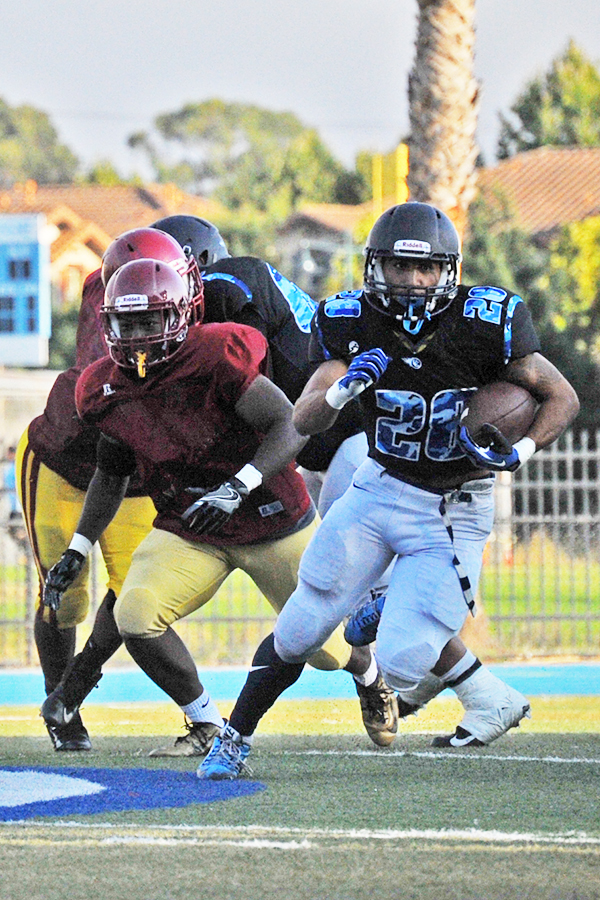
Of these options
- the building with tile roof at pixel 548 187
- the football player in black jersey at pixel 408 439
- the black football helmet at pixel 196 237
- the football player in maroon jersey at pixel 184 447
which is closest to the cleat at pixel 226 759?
the football player in black jersey at pixel 408 439

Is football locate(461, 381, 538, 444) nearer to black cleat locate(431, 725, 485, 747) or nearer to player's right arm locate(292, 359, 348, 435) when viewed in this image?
player's right arm locate(292, 359, 348, 435)

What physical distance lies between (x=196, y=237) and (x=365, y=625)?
63.7 inches

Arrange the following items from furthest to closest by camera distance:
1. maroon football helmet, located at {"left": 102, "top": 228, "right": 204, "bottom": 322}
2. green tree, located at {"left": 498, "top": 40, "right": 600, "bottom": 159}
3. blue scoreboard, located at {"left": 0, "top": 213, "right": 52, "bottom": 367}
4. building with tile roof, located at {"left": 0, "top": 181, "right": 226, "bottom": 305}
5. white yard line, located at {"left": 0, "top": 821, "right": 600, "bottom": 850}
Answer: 1. building with tile roof, located at {"left": 0, "top": 181, "right": 226, "bottom": 305}
2. green tree, located at {"left": 498, "top": 40, "right": 600, "bottom": 159}
3. blue scoreboard, located at {"left": 0, "top": 213, "right": 52, "bottom": 367}
4. maroon football helmet, located at {"left": 102, "top": 228, "right": 204, "bottom": 322}
5. white yard line, located at {"left": 0, "top": 821, "right": 600, "bottom": 850}

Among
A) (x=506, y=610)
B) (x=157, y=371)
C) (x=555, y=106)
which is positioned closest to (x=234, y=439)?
(x=157, y=371)

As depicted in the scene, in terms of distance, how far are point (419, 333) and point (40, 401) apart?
732 inches

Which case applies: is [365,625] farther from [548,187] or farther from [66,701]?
[548,187]

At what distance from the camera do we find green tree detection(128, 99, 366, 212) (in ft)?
201

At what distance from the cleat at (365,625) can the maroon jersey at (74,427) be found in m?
1.25

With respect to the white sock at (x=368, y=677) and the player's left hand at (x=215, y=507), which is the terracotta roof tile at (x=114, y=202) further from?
the player's left hand at (x=215, y=507)

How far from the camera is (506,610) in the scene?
1504cm

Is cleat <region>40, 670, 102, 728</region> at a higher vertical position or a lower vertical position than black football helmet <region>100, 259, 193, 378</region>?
lower

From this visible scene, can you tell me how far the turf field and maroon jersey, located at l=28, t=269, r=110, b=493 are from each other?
105 cm

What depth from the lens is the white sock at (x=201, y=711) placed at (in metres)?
5.45

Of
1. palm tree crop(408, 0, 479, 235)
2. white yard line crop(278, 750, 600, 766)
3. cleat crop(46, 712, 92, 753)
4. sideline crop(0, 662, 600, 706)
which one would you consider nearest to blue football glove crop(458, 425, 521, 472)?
white yard line crop(278, 750, 600, 766)
